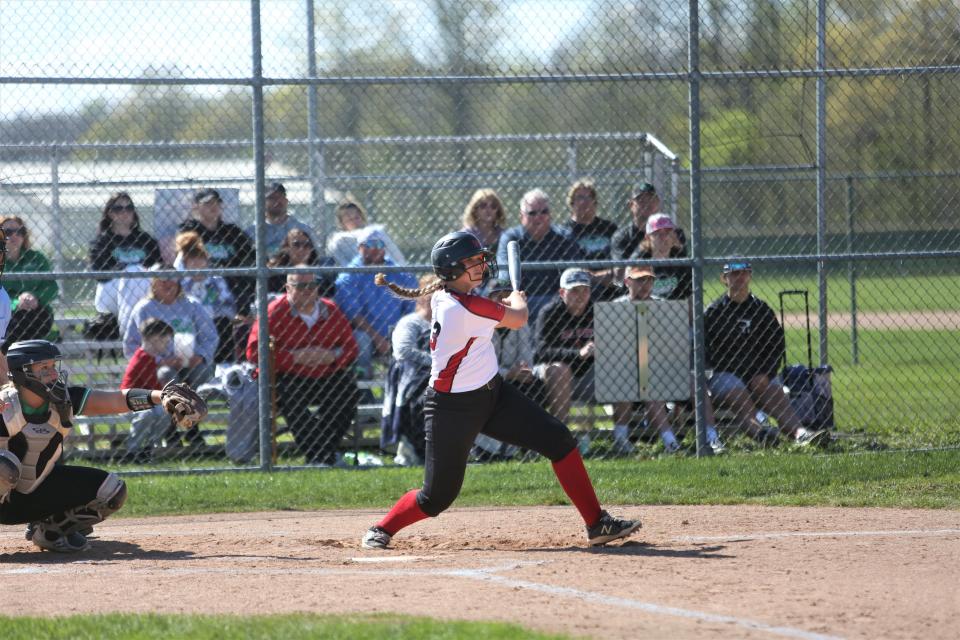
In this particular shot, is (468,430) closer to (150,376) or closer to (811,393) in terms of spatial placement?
(150,376)

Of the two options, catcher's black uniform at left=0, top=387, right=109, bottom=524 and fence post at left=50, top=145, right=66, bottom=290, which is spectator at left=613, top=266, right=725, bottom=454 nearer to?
catcher's black uniform at left=0, top=387, right=109, bottom=524

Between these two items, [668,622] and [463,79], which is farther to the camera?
[463,79]

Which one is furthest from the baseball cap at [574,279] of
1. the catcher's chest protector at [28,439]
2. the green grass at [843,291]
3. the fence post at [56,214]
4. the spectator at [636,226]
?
A: the green grass at [843,291]

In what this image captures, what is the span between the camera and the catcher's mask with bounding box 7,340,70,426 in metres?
5.93

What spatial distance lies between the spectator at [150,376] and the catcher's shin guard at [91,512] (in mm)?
2547

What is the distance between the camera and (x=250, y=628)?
4246 mm

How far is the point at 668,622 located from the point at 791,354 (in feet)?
38.3

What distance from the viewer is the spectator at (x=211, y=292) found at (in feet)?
30.3

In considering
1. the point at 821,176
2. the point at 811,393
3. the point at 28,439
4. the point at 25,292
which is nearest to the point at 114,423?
the point at 25,292

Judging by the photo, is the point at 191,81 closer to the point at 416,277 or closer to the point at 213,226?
the point at 213,226

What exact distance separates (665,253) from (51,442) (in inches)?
188

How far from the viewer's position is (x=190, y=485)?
8188 millimetres

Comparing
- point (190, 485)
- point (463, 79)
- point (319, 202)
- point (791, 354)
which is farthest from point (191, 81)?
point (791, 354)

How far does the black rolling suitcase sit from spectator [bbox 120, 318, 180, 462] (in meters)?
4.57
